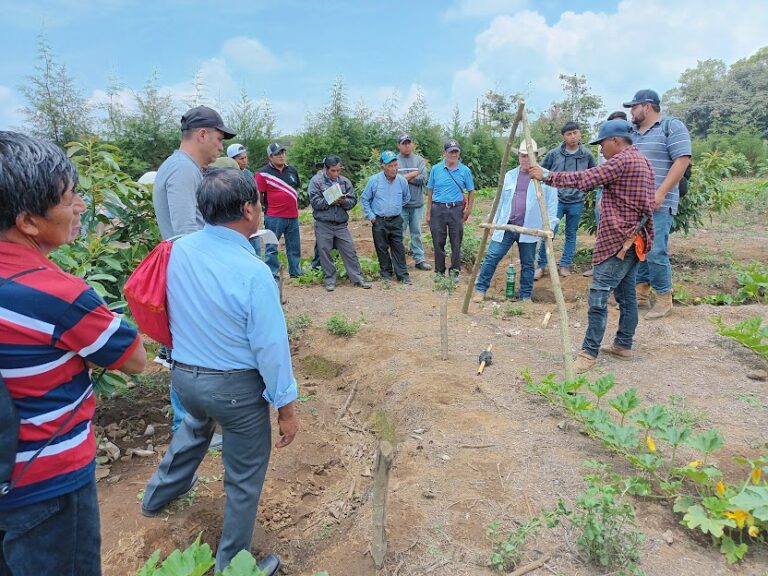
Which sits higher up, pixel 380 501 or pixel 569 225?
pixel 569 225

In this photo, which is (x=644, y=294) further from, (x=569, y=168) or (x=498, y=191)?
(x=498, y=191)

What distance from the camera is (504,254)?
628cm

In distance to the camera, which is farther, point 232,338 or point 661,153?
point 661,153

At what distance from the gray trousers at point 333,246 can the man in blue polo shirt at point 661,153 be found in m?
3.88

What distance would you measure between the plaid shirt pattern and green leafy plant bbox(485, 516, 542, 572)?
2.41 meters

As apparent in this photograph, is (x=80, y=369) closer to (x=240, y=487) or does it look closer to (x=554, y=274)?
(x=240, y=487)

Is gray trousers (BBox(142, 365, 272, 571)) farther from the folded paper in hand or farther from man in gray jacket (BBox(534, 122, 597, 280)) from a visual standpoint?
man in gray jacket (BBox(534, 122, 597, 280))

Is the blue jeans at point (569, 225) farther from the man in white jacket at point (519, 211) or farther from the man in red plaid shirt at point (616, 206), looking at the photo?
the man in red plaid shirt at point (616, 206)

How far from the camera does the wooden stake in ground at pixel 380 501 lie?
2.28m

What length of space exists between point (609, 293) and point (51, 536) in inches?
157

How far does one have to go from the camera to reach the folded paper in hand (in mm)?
7137

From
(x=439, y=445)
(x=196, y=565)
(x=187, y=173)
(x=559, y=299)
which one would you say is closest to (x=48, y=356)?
(x=196, y=565)

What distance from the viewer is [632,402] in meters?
3.00

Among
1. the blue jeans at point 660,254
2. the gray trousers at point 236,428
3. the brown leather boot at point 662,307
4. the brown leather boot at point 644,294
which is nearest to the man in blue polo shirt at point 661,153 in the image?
the blue jeans at point 660,254
